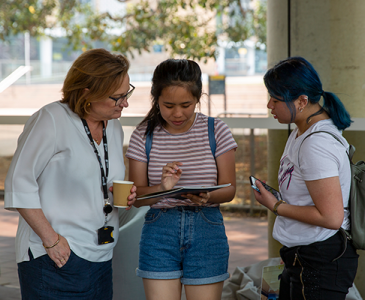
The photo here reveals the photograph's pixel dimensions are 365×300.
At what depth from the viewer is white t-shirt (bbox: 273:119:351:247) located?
1.62 m

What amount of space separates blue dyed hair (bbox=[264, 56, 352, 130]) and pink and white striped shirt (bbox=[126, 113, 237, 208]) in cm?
32

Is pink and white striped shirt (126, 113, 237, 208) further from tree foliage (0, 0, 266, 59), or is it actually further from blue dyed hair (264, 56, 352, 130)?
tree foliage (0, 0, 266, 59)

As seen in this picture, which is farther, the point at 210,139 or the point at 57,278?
the point at 210,139

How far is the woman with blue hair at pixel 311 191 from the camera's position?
5.33 ft

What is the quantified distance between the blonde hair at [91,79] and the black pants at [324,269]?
99cm

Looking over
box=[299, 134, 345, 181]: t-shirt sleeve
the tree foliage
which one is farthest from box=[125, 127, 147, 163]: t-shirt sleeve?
the tree foliage

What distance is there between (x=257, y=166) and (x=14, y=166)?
4577mm

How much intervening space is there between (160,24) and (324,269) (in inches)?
275

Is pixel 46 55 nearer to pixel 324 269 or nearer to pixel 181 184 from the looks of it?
pixel 181 184

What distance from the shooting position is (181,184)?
6.53 feet

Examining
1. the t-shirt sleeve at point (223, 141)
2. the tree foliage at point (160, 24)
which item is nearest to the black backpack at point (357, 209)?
the t-shirt sleeve at point (223, 141)

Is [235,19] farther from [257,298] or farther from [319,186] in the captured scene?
[319,186]

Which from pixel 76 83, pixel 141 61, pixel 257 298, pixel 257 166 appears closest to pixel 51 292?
pixel 76 83

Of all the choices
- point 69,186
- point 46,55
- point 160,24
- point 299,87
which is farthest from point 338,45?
point 46,55
